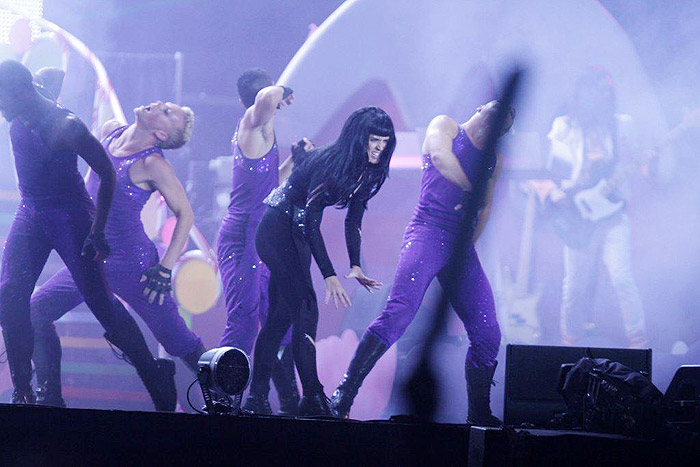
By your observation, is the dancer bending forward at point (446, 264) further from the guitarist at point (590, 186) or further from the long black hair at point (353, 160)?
the guitarist at point (590, 186)

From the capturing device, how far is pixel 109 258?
15.1ft

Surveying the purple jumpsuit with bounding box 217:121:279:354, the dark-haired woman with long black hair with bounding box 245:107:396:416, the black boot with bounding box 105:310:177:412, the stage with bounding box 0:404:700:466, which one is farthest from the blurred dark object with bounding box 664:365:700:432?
the black boot with bounding box 105:310:177:412

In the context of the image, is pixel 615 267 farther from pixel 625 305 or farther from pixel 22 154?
pixel 22 154

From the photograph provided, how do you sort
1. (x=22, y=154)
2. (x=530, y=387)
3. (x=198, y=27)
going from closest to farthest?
(x=530, y=387)
(x=22, y=154)
(x=198, y=27)

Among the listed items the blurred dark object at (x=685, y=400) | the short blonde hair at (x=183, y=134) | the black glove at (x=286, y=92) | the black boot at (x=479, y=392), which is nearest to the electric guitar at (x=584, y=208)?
the black boot at (x=479, y=392)

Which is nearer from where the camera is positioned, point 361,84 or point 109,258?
point 109,258

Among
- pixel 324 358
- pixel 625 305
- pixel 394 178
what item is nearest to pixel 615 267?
pixel 625 305

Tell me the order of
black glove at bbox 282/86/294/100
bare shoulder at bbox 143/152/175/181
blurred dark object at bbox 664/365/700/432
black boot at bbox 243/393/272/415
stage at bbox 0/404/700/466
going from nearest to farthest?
stage at bbox 0/404/700/466 → blurred dark object at bbox 664/365/700/432 → black boot at bbox 243/393/272/415 → bare shoulder at bbox 143/152/175/181 → black glove at bbox 282/86/294/100

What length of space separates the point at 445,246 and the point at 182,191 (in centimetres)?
162

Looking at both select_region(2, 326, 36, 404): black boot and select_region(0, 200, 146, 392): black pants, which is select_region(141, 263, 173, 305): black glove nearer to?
select_region(0, 200, 146, 392): black pants

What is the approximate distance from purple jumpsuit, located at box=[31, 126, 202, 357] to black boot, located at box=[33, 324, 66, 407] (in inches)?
1.4

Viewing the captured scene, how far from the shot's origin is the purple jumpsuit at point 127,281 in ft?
15.1

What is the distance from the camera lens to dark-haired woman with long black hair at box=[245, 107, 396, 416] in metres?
4.59

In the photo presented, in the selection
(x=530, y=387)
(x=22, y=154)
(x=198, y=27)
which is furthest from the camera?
(x=198, y=27)
